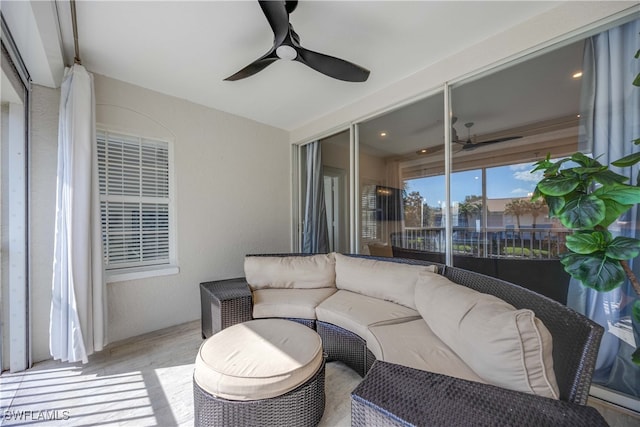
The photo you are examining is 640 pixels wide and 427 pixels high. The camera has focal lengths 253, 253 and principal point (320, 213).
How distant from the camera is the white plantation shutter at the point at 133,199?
260cm

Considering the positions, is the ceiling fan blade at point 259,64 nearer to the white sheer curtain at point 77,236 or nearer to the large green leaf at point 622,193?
the white sheer curtain at point 77,236

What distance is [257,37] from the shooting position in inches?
78.8

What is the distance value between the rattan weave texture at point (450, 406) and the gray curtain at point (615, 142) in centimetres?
129

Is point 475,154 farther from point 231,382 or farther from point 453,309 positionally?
point 231,382

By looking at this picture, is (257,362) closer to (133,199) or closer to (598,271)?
(598,271)

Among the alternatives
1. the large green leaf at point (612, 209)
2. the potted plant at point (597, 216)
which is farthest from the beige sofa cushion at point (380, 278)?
the large green leaf at point (612, 209)

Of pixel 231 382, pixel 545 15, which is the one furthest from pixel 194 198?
pixel 545 15

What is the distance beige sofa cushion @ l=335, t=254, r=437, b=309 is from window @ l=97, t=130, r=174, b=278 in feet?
6.77

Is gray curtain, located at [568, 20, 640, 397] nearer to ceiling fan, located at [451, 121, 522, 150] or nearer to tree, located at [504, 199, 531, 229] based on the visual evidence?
tree, located at [504, 199, 531, 229]

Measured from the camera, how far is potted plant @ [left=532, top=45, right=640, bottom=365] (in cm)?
127

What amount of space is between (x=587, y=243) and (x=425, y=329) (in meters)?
1.02

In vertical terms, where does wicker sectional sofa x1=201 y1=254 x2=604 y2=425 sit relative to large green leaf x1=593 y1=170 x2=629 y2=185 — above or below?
below

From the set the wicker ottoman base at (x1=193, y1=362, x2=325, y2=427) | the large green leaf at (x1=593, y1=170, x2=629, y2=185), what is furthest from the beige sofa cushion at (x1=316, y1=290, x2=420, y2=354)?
the large green leaf at (x1=593, y1=170, x2=629, y2=185)

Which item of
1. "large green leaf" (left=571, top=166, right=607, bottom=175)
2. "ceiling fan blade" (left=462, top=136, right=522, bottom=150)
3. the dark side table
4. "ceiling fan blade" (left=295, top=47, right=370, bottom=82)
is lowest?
the dark side table
